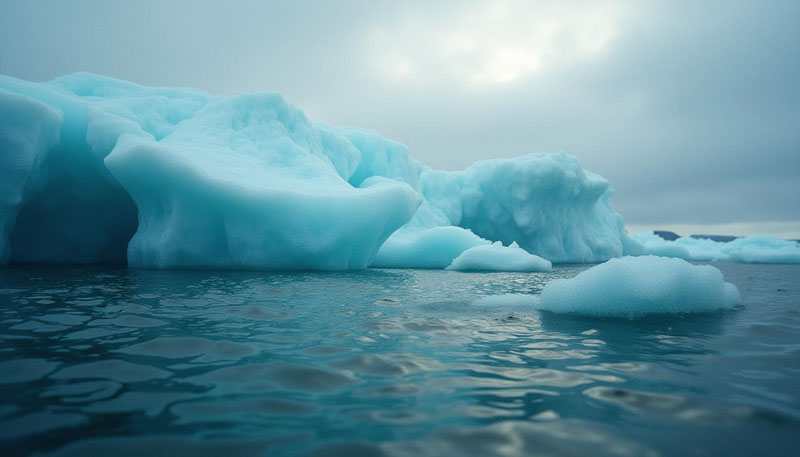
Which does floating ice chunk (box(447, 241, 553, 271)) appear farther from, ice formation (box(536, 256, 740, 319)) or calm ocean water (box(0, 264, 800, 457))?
calm ocean water (box(0, 264, 800, 457))

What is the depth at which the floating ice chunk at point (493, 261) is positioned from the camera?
1192 centimetres

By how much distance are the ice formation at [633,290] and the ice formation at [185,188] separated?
549cm

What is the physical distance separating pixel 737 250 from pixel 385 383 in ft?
105

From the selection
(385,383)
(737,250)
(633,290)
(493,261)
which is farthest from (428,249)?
(737,250)

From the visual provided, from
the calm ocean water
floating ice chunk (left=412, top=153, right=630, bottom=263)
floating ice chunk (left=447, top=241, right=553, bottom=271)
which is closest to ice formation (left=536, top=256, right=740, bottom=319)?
the calm ocean water

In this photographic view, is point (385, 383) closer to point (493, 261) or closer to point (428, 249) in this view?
point (493, 261)

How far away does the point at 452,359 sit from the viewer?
2.63 meters

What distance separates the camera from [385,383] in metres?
2.18

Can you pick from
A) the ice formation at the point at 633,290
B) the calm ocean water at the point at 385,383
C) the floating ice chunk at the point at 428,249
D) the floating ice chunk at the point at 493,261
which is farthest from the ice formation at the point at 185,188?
the ice formation at the point at 633,290

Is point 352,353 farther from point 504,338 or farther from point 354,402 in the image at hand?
point 504,338

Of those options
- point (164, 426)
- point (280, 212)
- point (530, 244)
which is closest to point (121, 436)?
point (164, 426)

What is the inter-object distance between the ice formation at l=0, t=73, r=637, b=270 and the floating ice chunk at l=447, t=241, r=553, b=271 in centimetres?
137

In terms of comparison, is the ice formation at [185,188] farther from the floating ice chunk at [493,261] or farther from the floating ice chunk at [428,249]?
the floating ice chunk at [493,261]

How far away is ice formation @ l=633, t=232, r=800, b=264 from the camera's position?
2355 cm
